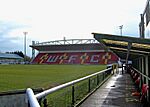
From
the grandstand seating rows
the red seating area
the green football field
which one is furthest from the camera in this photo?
the grandstand seating rows

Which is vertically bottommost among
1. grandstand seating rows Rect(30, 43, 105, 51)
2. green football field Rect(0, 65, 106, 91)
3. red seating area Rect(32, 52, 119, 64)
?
green football field Rect(0, 65, 106, 91)

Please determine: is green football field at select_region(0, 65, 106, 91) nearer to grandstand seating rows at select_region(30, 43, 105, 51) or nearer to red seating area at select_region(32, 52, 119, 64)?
red seating area at select_region(32, 52, 119, 64)

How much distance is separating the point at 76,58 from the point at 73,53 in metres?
2.85

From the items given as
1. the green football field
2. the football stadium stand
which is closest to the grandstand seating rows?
the football stadium stand

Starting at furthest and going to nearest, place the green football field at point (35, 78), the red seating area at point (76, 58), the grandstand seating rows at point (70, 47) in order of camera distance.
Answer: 1. the grandstand seating rows at point (70, 47)
2. the red seating area at point (76, 58)
3. the green football field at point (35, 78)

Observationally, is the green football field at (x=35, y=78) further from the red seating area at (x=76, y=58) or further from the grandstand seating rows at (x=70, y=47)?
the grandstand seating rows at (x=70, y=47)

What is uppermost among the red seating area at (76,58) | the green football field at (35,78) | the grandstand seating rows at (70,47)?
the grandstand seating rows at (70,47)

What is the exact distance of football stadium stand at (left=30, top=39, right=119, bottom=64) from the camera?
8088 cm

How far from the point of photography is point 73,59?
84625 mm

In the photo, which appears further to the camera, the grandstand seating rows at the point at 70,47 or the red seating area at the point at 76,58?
the grandstand seating rows at the point at 70,47

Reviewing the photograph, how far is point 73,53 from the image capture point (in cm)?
8756

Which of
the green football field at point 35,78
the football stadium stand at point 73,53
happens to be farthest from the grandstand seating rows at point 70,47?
the green football field at point 35,78

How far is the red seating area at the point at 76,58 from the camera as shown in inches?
3115

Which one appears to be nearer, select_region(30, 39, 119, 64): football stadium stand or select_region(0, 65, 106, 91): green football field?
select_region(0, 65, 106, 91): green football field
